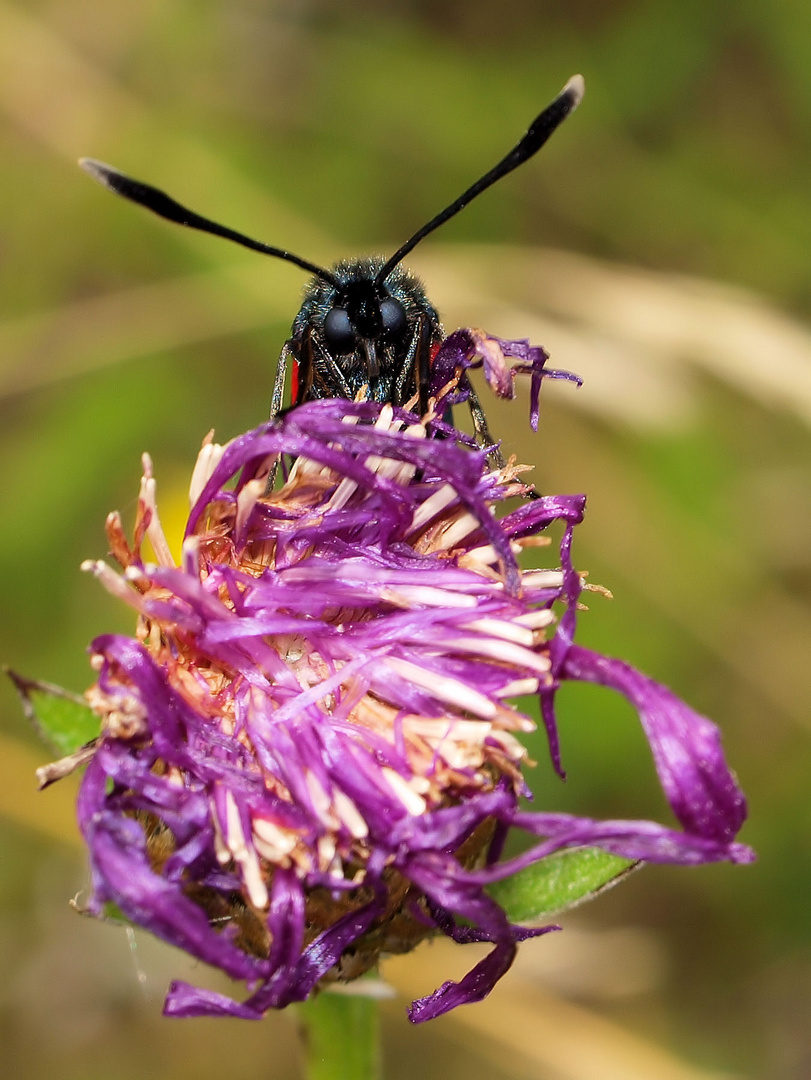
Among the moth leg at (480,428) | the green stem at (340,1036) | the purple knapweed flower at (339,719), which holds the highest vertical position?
the moth leg at (480,428)

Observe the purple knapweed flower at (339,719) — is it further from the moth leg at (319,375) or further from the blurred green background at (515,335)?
the blurred green background at (515,335)

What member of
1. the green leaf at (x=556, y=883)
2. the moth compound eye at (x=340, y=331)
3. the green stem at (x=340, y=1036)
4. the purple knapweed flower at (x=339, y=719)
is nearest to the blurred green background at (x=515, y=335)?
the green stem at (x=340, y=1036)

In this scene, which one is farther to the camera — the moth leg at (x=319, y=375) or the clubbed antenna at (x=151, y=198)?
the moth leg at (x=319, y=375)

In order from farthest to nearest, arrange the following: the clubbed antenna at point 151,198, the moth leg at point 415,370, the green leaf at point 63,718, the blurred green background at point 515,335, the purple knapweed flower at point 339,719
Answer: the blurred green background at point 515,335, the moth leg at point 415,370, the green leaf at point 63,718, the clubbed antenna at point 151,198, the purple knapweed flower at point 339,719

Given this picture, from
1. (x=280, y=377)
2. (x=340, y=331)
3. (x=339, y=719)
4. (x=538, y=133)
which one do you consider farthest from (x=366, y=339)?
(x=339, y=719)

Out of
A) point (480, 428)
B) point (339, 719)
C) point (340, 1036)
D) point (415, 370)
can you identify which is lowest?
point (340, 1036)

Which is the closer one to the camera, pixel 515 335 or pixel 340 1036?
pixel 340 1036

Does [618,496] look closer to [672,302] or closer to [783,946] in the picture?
[672,302]

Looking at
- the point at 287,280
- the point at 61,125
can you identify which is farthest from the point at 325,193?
the point at 61,125

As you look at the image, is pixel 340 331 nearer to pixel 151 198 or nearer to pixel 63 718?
pixel 151 198
